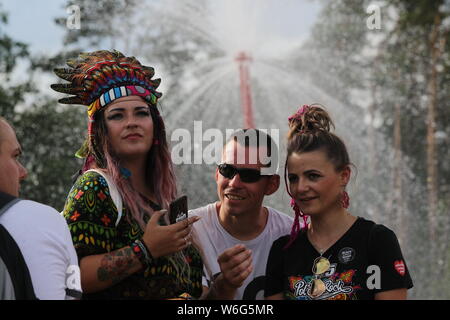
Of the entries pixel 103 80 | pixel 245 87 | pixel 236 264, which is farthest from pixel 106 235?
pixel 245 87

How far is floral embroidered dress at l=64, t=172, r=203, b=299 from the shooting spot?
242 centimetres

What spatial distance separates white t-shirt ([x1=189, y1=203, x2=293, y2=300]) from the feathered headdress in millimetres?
725

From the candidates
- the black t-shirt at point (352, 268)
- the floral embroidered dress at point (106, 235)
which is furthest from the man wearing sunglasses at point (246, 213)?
the floral embroidered dress at point (106, 235)

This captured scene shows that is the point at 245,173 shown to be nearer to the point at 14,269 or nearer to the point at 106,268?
the point at 106,268

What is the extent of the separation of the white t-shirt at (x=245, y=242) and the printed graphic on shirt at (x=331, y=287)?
1.36 feet

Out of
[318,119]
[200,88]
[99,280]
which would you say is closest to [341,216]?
[318,119]

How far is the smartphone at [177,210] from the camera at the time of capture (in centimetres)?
250

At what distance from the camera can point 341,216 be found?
112 inches

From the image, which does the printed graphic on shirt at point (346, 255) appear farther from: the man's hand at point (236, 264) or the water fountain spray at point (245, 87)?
the water fountain spray at point (245, 87)

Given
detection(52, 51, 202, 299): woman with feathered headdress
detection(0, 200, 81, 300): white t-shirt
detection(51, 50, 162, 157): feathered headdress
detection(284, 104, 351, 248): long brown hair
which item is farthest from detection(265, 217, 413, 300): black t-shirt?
detection(0, 200, 81, 300): white t-shirt

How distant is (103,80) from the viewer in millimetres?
2744

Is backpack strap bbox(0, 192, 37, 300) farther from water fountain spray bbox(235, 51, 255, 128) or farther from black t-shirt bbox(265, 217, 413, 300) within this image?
water fountain spray bbox(235, 51, 255, 128)

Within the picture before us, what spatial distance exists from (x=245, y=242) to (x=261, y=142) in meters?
0.51
